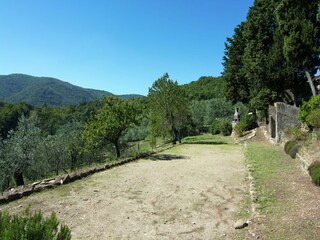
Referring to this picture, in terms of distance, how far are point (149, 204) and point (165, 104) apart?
68.4 ft

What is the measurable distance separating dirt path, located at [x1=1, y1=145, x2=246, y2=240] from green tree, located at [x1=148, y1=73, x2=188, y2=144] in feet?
50.3

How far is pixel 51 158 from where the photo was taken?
2788 cm

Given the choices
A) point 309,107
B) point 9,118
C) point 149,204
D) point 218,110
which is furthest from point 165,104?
point 9,118

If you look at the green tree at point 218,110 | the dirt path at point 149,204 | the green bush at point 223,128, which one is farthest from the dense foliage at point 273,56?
the green tree at point 218,110

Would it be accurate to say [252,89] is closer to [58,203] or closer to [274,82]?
[274,82]

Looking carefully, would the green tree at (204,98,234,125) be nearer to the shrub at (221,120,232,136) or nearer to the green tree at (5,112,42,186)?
the shrub at (221,120,232,136)

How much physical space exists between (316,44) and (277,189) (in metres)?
16.2

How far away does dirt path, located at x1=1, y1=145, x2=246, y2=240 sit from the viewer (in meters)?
6.69

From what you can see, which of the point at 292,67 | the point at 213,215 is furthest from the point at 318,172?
the point at 292,67

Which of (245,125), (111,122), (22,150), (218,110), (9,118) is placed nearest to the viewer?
(111,122)

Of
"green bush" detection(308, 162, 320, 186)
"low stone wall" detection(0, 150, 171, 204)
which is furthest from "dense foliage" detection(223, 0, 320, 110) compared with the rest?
"low stone wall" detection(0, 150, 171, 204)

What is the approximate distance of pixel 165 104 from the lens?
29.1 meters

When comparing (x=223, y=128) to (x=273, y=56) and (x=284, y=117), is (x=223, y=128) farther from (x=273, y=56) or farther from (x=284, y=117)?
(x=284, y=117)

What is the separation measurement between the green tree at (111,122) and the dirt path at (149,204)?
5014 millimetres
